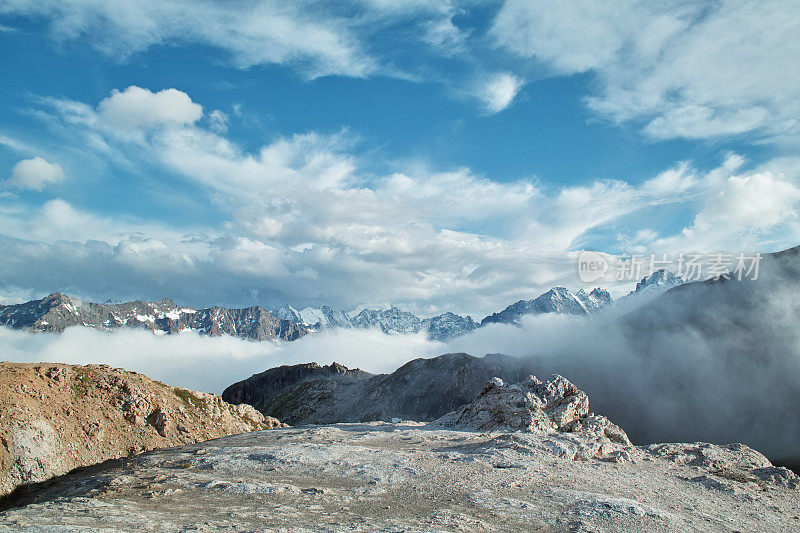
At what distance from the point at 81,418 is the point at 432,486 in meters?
32.2

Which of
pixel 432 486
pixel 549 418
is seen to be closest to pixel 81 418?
pixel 432 486

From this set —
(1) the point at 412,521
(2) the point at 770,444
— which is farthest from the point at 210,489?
(2) the point at 770,444

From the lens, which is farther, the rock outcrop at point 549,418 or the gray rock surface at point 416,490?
the rock outcrop at point 549,418

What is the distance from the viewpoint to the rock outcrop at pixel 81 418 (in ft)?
109

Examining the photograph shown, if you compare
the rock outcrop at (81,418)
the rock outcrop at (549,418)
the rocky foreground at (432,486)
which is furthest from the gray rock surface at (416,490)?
the rock outcrop at (81,418)

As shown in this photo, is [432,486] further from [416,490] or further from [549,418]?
[549,418]

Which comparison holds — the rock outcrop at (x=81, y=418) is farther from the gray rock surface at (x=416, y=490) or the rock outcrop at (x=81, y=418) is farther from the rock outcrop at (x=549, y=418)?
the rock outcrop at (x=549, y=418)

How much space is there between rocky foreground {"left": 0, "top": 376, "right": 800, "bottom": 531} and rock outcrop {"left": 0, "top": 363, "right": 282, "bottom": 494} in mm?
2424

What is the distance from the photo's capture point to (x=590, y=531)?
1975cm

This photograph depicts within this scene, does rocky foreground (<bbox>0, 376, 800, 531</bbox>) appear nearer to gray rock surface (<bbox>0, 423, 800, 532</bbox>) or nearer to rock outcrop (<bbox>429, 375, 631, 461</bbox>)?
gray rock surface (<bbox>0, 423, 800, 532</bbox>)

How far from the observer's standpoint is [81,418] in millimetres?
40125

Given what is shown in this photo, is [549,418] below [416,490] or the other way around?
below

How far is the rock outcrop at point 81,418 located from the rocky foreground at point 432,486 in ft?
7.95

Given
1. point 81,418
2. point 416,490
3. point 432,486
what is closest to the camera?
point 416,490
